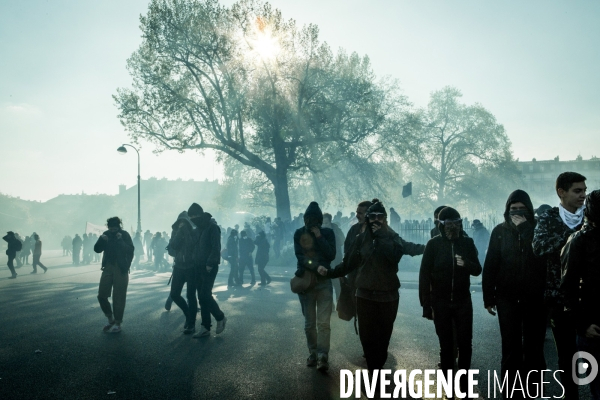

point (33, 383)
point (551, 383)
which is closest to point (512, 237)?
point (551, 383)

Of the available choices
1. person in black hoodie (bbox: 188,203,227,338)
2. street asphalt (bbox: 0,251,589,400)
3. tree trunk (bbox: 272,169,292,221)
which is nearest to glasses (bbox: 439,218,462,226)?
street asphalt (bbox: 0,251,589,400)

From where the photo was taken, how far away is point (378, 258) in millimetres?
4664

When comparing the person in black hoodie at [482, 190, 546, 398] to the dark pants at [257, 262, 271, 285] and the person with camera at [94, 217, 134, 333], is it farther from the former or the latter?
the dark pants at [257, 262, 271, 285]

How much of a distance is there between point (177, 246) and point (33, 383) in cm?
325

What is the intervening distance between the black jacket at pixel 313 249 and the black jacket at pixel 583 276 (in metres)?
2.85

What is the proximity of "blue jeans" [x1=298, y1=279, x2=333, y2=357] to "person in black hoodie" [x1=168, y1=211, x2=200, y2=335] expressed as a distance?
8.92 feet

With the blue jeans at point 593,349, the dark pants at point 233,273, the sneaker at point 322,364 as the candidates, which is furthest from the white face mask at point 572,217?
the dark pants at point 233,273

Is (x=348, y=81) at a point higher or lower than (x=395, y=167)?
higher

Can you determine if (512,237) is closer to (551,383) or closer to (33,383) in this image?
(551,383)

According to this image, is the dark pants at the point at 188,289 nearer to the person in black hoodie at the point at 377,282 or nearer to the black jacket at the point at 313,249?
the black jacket at the point at 313,249

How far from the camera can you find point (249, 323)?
28.1 ft

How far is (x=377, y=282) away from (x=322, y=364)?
144cm

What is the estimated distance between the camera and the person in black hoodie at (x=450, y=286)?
445 centimetres

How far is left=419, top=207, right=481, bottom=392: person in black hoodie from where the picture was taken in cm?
445
